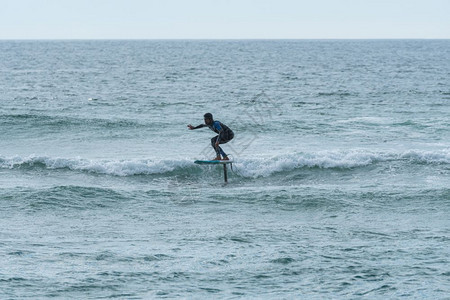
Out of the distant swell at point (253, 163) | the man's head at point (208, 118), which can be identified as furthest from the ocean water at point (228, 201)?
the man's head at point (208, 118)

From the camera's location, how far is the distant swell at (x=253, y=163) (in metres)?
21.1

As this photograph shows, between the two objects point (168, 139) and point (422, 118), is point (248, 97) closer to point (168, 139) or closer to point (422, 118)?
point (422, 118)

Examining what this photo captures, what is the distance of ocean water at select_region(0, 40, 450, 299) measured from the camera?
35.2ft

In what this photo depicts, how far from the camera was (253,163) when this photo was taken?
2144 centimetres

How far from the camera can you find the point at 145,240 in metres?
13.2

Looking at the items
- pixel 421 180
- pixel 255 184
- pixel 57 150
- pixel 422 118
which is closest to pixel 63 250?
pixel 255 184

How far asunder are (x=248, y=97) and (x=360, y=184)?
24.1m

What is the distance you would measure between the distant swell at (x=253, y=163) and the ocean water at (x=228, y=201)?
0.05m

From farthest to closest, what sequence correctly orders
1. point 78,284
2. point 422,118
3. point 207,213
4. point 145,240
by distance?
point 422,118, point 207,213, point 145,240, point 78,284

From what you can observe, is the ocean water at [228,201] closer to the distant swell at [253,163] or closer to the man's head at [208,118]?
the distant swell at [253,163]

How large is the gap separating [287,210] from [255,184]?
374 cm

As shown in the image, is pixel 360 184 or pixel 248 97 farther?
pixel 248 97

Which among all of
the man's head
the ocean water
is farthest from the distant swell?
the man's head

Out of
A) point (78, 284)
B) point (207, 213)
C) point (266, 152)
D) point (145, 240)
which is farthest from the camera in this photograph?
point (266, 152)
